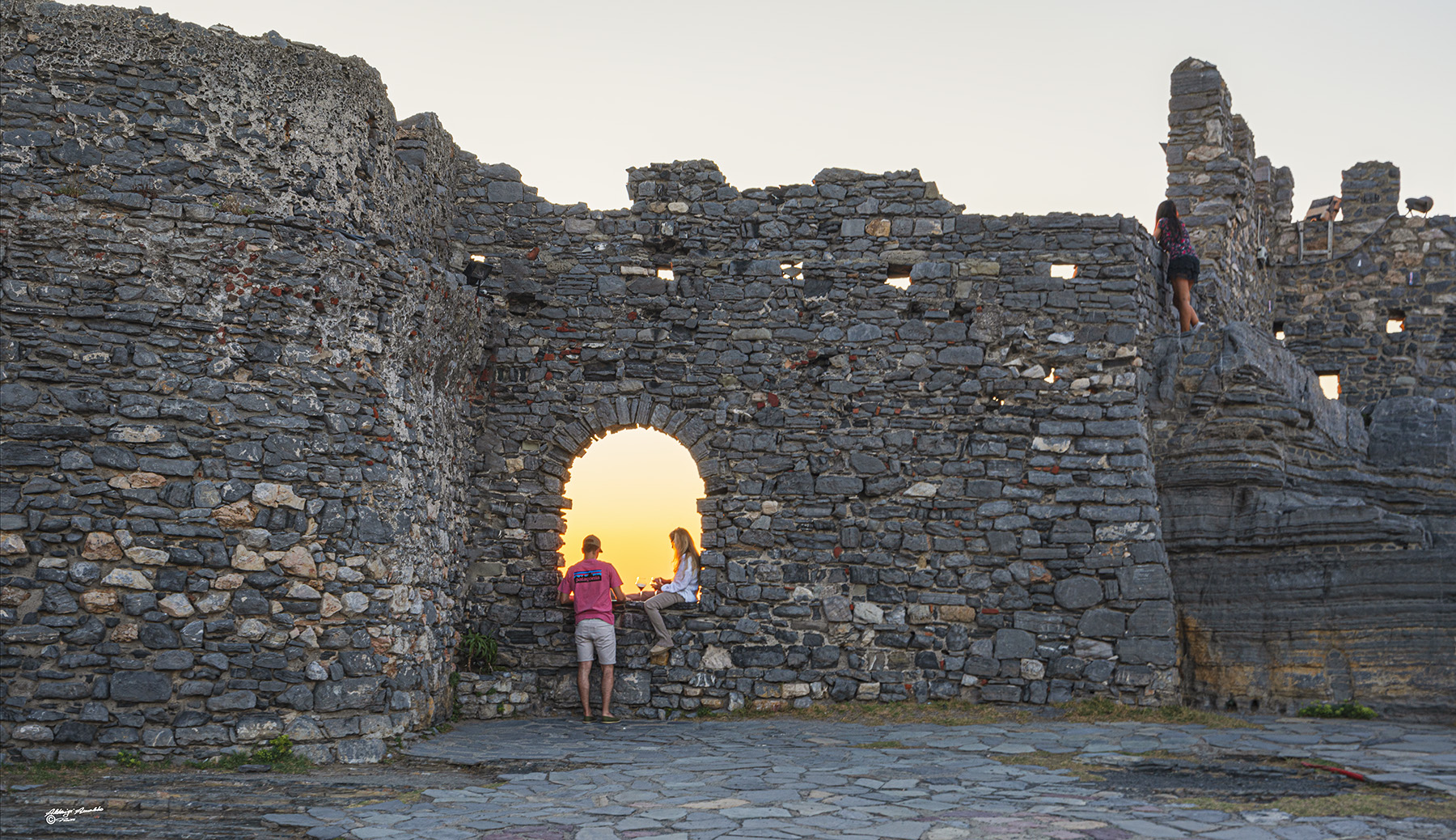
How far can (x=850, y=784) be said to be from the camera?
23.5ft

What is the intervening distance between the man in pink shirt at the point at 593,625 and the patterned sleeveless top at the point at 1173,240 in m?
6.60

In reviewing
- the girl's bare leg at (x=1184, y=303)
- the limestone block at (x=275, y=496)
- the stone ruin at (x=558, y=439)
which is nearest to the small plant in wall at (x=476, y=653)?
the stone ruin at (x=558, y=439)

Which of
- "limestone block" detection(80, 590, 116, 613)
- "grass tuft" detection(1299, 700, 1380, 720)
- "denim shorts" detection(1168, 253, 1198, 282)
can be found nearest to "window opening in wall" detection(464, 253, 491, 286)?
"limestone block" detection(80, 590, 116, 613)

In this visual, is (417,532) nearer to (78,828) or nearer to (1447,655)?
(78,828)

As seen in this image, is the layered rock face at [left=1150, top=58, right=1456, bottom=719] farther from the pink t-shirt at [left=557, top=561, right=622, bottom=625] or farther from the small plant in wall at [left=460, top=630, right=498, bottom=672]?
the small plant in wall at [left=460, top=630, right=498, bottom=672]

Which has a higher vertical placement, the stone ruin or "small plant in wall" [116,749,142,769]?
the stone ruin

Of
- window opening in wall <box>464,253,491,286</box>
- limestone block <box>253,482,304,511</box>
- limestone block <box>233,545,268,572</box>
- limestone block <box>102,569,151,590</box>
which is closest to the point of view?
limestone block <box>102,569,151,590</box>

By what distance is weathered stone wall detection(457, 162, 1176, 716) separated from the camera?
34.2 ft

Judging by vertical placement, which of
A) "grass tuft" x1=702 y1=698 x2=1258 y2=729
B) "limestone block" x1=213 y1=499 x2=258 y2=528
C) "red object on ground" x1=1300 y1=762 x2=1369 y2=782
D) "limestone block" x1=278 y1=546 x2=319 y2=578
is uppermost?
"limestone block" x1=213 y1=499 x2=258 y2=528

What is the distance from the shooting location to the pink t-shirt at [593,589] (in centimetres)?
1023

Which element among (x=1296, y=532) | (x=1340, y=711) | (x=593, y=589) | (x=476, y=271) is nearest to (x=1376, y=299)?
(x=1296, y=532)

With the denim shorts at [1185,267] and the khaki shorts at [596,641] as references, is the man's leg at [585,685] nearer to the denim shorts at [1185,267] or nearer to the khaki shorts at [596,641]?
the khaki shorts at [596,641]

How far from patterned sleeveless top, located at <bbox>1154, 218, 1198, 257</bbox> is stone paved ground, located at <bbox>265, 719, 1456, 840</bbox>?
499 cm

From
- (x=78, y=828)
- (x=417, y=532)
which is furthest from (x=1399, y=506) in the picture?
(x=78, y=828)
